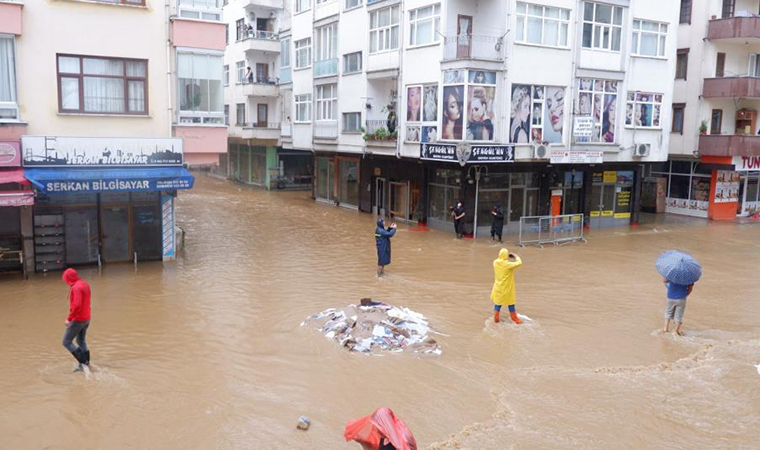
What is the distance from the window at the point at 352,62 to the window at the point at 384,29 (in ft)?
3.96

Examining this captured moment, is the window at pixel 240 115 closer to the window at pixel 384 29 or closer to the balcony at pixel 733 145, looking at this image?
the window at pixel 384 29

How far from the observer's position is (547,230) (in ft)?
76.9

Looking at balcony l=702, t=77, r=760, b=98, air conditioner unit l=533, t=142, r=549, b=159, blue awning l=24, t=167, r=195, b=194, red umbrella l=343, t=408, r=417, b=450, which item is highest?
balcony l=702, t=77, r=760, b=98

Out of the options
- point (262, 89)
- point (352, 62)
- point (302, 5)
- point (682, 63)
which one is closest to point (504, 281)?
point (352, 62)

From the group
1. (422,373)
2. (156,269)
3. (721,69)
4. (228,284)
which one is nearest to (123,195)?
(156,269)

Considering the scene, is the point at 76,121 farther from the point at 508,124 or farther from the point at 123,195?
the point at 508,124

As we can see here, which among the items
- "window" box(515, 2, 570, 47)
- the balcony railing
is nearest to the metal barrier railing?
the balcony railing

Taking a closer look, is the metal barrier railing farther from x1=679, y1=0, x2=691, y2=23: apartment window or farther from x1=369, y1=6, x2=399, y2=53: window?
x1=679, y1=0, x2=691, y2=23: apartment window

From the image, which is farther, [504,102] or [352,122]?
[352,122]

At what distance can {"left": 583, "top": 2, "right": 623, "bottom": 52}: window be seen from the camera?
25469 millimetres

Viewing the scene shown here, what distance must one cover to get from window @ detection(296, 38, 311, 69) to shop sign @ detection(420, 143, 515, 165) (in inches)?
552

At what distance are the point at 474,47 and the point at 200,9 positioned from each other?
32.9ft

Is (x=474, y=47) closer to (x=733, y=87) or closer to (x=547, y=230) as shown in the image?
(x=547, y=230)

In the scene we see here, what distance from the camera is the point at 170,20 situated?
1809 centimetres
